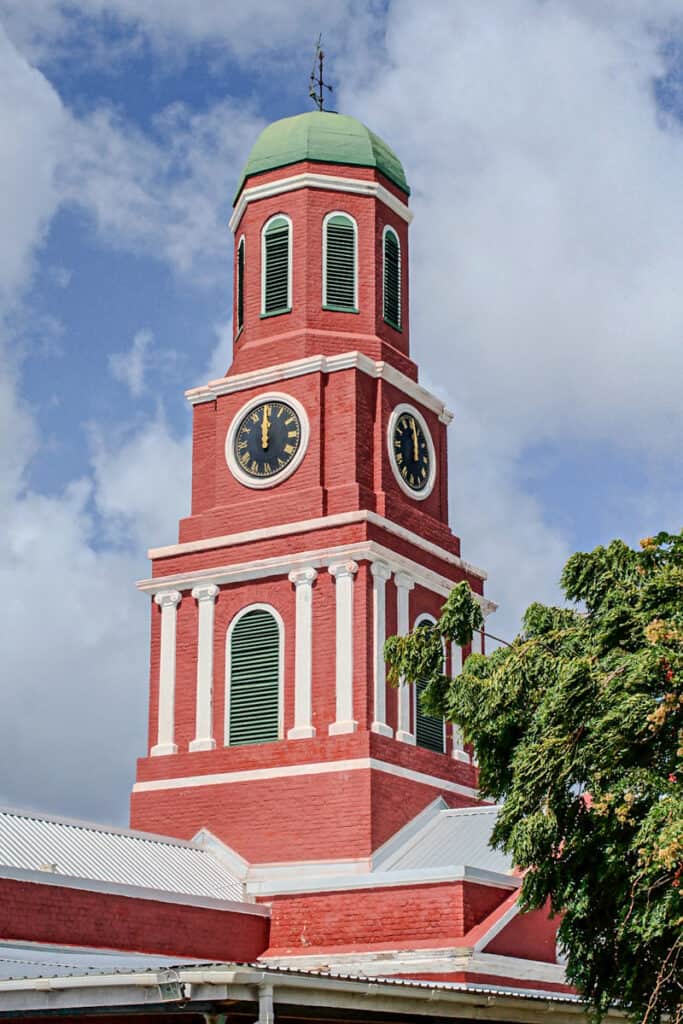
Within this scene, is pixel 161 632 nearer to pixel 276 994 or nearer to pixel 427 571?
pixel 427 571

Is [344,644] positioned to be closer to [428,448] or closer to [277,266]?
[428,448]

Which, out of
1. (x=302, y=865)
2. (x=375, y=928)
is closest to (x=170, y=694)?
(x=302, y=865)

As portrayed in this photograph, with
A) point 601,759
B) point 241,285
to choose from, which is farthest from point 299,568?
point 601,759

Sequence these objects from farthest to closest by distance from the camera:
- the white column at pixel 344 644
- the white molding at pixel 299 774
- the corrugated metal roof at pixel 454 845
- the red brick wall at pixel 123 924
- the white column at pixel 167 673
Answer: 1. the white column at pixel 167 673
2. the white column at pixel 344 644
3. the white molding at pixel 299 774
4. the corrugated metal roof at pixel 454 845
5. the red brick wall at pixel 123 924

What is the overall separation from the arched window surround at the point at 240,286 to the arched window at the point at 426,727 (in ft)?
28.1

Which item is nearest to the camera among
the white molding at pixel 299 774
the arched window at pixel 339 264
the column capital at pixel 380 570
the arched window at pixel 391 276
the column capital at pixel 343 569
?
the white molding at pixel 299 774

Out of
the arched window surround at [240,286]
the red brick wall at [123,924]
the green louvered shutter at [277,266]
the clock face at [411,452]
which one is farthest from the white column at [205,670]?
the green louvered shutter at [277,266]

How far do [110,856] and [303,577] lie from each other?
7.37 meters

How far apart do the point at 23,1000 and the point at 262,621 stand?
53.2 ft

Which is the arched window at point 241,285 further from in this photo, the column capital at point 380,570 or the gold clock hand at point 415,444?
the column capital at point 380,570

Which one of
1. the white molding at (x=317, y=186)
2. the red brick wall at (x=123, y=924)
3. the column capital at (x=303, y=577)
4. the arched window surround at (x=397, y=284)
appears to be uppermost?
the white molding at (x=317, y=186)

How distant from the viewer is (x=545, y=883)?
20438 mm

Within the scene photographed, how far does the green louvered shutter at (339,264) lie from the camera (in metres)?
Answer: 35.8

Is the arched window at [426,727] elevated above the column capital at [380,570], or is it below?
below
